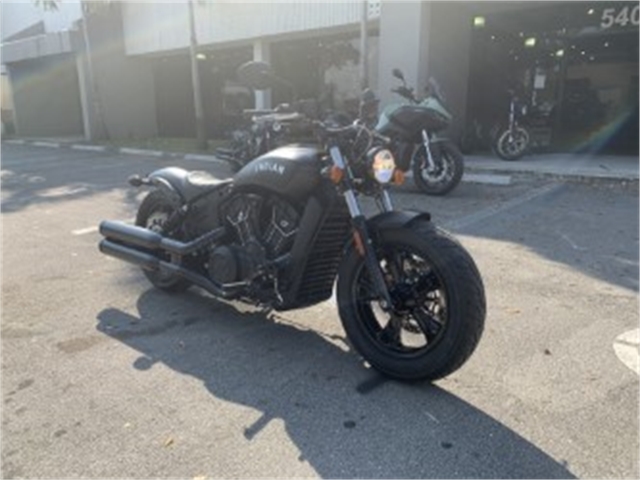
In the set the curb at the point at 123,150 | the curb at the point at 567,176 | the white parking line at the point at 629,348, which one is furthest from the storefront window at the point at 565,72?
the white parking line at the point at 629,348

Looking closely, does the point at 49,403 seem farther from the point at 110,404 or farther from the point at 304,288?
the point at 304,288

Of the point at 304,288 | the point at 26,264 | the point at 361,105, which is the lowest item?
the point at 26,264

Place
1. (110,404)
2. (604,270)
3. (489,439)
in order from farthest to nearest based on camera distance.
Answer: (604,270) < (110,404) < (489,439)

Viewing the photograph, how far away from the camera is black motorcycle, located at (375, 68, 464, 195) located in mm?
7551

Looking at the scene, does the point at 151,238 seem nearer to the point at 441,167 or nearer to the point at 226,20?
the point at 441,167

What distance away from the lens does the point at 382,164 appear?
3.06 meters

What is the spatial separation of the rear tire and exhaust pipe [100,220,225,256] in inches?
6.0

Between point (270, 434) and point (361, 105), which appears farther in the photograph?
point (361, 105)

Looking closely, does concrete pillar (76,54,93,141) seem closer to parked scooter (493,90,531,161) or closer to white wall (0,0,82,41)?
white wall (0,0,82,41)

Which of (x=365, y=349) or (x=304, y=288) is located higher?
(x=304, y=288)

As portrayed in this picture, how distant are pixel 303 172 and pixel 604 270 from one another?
2962mm

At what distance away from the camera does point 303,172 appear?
3.35m

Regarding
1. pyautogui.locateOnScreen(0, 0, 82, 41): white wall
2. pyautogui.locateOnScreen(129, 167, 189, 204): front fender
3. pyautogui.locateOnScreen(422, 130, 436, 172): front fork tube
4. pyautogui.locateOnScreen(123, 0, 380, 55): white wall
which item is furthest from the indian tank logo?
pyautogui.locateOnScreen(0, 0, 82, 41): white wall

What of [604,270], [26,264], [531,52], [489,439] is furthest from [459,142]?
[489,439]
